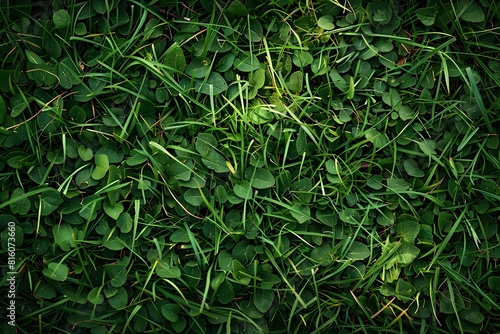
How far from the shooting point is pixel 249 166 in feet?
5.01

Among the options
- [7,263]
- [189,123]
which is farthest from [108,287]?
[189,123]

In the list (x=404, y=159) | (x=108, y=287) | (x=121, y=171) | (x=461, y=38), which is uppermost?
(x=461, y=38)

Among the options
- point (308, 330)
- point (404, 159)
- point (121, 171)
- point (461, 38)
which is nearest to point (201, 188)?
point (121, 171)

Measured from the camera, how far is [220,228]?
149 centimetres

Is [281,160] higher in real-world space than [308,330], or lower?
higher

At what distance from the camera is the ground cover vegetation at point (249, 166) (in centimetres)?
148

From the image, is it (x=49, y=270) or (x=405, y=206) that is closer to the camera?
(x=49, y=270)

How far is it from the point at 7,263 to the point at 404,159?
124 centimetres

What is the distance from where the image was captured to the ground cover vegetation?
4.85 feet

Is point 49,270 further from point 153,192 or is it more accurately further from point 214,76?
point 214,76

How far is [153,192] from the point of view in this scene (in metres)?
1.50

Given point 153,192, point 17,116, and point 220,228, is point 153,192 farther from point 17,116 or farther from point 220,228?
point 17,116

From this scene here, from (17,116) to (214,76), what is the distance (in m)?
0.60

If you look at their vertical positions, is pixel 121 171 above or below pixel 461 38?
below
